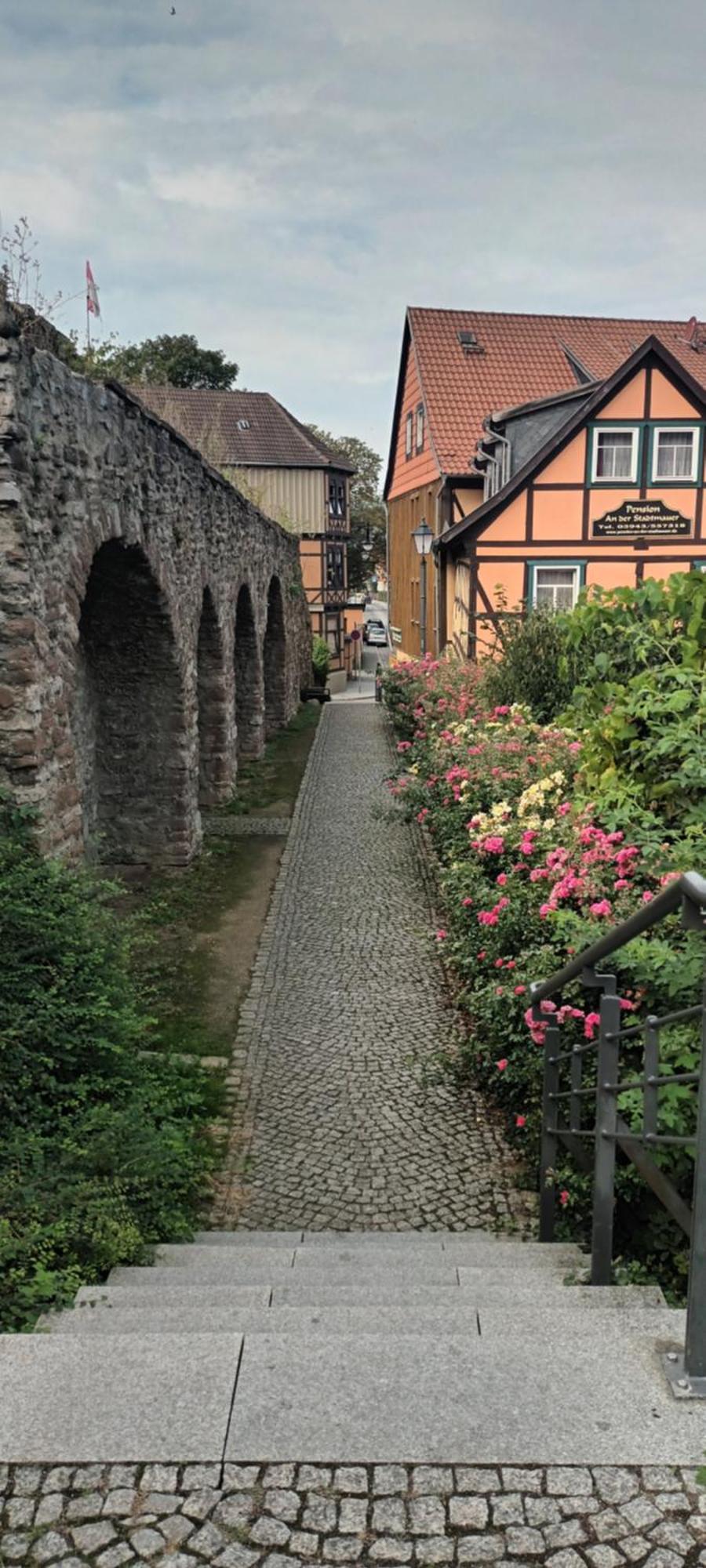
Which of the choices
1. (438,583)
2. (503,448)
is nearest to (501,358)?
(503,448)

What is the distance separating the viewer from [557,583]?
1684cm

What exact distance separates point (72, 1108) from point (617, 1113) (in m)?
2.11

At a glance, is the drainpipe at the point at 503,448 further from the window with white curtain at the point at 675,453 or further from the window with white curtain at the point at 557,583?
the window with white curtain at the point at 675,453

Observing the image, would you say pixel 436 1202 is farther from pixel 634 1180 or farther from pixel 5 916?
pixel 5 916

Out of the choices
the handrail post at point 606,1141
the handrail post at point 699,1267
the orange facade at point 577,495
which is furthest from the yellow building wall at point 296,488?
the handrail post at point 699,1267

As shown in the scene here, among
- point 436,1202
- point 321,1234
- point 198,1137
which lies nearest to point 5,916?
point 198,1137

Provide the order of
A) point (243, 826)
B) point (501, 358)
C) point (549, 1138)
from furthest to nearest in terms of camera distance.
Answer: point (501, 358) → point (243, 826) → point (549, 1138)

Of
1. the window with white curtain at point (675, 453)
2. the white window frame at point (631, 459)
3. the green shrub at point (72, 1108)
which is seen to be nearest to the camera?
the green shrub at point (72, 1108)

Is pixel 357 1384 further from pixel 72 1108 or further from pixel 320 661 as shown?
pixel 320 661

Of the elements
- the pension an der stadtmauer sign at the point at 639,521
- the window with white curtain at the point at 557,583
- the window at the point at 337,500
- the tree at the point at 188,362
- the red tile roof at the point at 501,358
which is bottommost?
the window with white curtain at the point at 557,583

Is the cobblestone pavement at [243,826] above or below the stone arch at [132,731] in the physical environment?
below

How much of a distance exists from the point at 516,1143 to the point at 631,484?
1347 centimetres

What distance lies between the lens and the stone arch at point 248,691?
15898 mm

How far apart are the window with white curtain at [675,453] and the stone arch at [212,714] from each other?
800 cm
